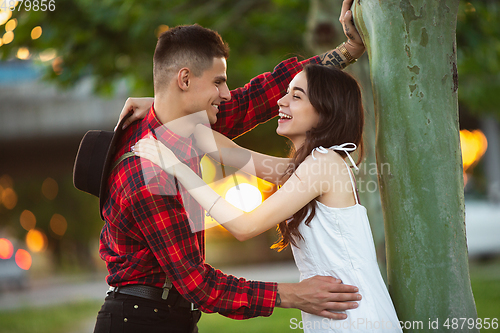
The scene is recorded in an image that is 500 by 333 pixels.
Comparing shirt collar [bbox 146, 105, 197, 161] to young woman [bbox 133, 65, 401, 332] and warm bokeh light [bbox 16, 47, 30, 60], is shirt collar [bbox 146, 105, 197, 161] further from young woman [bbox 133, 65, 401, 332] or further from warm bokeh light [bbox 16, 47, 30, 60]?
warm bokeh light [bbox 16, 47, 30, 60]

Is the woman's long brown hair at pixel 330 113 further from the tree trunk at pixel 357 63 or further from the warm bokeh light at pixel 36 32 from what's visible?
the warm bokeh light at pixel 36 32

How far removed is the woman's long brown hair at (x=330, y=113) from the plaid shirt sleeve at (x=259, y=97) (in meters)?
0.60

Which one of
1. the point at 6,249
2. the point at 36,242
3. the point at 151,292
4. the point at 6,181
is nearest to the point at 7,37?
the point at 151,292

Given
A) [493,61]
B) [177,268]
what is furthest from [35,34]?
[493,61]

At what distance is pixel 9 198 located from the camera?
21.1 m

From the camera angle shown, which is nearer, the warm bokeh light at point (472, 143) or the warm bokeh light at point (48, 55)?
the warm bokeh light at point (48, 55)

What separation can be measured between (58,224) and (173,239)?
21.4 m

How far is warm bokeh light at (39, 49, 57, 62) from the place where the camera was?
17.9 feet

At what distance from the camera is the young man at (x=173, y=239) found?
2096 millimetres

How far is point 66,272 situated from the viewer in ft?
69.2

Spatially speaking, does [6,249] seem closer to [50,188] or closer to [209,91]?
[50,188]

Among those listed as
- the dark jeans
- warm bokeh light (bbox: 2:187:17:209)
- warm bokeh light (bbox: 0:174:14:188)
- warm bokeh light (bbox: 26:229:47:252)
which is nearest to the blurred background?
the dark jeans

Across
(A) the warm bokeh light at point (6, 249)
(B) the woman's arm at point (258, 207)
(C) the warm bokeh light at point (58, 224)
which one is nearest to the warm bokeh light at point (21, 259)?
(A) the warm bokeh light at point (6, 249)

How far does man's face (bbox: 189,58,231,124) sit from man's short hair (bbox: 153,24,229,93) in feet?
0.11
